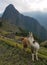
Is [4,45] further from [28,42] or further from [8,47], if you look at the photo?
[28,42]

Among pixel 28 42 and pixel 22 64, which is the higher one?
pixel 28 42

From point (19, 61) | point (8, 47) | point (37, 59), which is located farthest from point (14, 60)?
→ point (8, 47)

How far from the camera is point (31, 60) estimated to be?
77.3 feet

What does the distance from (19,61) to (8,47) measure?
6656mm

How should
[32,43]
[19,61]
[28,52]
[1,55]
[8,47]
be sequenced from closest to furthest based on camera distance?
[32,43] < [19,61] < [28,52] < [1,55] < [8,47]

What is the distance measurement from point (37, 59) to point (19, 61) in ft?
6.94

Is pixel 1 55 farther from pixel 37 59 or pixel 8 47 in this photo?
pixel 37 59

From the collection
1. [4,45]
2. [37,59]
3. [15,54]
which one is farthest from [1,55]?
[37,59]

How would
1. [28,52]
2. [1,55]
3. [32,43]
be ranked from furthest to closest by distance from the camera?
[1,55]
[28,52]
[32,43]

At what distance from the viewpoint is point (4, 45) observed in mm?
32188

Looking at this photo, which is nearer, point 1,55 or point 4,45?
point 1,55

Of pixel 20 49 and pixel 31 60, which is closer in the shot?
pixel 31 60

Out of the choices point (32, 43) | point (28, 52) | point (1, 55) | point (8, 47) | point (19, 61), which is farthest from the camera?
point (8, 47)

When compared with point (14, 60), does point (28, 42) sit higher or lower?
higher
